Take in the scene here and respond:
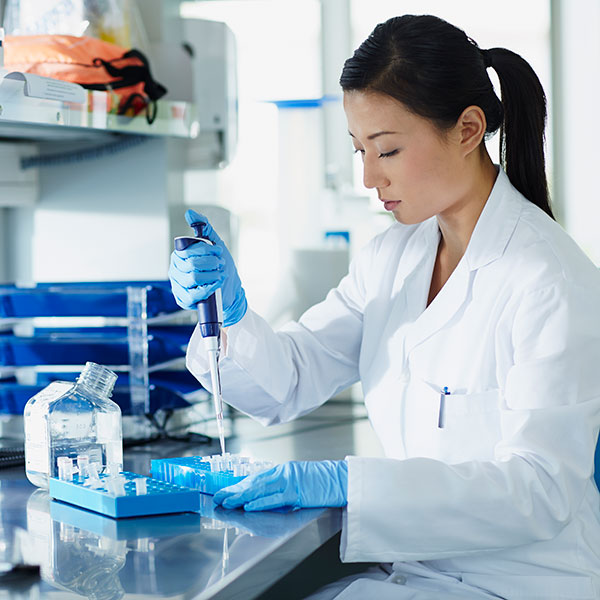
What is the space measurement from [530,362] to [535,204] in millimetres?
396

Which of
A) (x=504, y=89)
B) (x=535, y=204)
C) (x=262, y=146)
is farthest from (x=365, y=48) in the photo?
(x=262, y=146)

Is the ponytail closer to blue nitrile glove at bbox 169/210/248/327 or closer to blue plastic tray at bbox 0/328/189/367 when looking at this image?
blue nitrile glove at bbox 169/210/248/327

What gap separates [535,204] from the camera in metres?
1.47

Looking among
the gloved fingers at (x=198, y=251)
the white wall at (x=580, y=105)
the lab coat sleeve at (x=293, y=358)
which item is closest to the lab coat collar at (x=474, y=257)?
the lab coat sleeve at (x=293, y=358)

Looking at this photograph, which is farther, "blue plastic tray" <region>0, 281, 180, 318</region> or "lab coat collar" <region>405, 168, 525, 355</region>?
"blue plastic tray" <region>0, 281, 180, 318</region>

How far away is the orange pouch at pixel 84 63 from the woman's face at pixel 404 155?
18.7 inches

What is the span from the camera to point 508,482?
43.3 inches

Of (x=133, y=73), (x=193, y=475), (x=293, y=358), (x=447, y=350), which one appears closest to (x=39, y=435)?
(x=193, y=475)

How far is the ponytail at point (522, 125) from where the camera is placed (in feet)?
4.67

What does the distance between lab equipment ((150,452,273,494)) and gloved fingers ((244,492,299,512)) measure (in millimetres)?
66

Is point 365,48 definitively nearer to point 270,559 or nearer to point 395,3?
point 270,559

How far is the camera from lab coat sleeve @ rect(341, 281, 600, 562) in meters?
1.10

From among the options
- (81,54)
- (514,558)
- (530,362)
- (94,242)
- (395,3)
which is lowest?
(514,558)

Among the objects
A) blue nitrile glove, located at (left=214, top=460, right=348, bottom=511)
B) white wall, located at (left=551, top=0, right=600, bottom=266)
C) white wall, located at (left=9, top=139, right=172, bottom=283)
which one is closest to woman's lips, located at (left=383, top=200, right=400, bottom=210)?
blue nitrile glove, located at (left=214, top=460, right=348, bottom=511)
